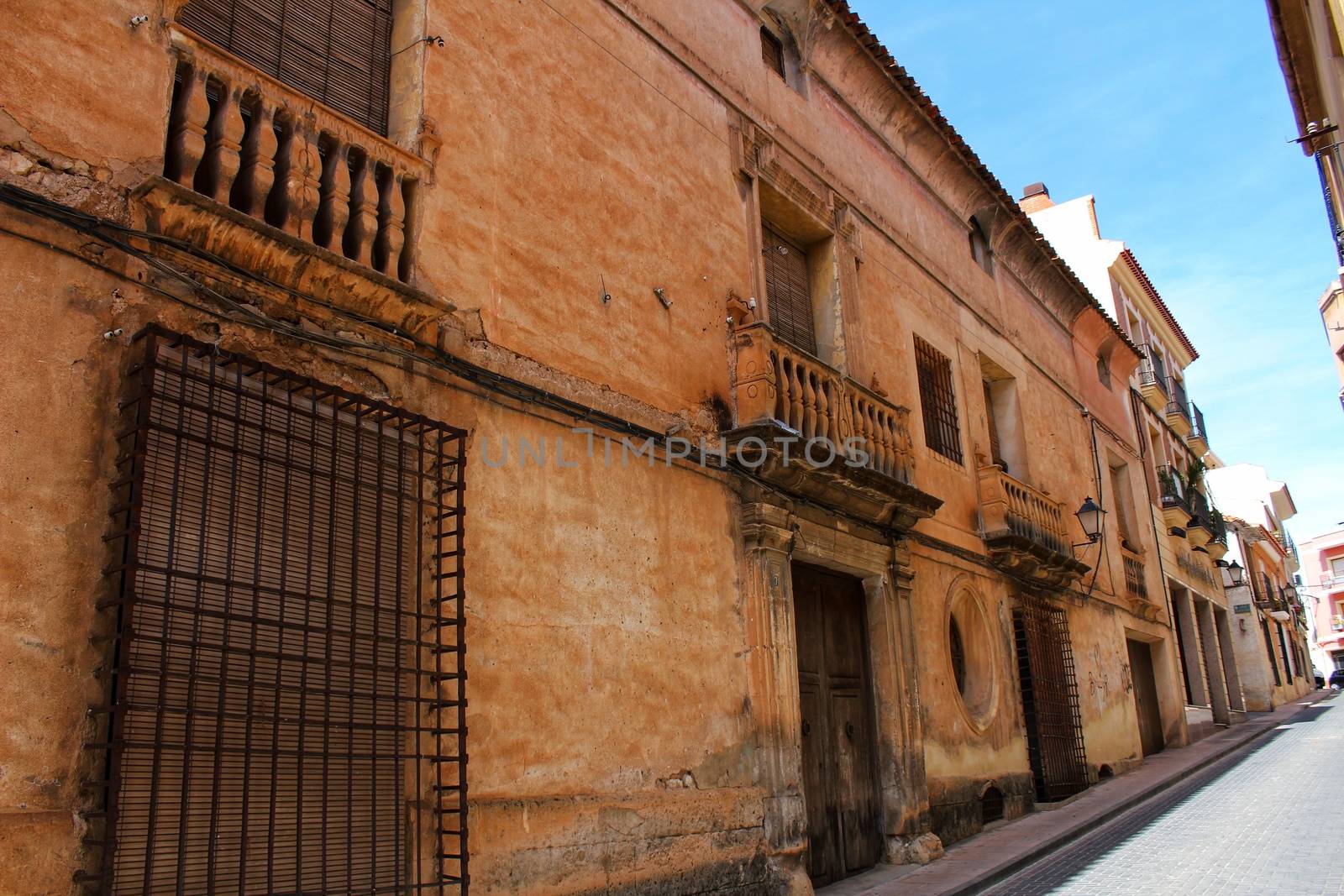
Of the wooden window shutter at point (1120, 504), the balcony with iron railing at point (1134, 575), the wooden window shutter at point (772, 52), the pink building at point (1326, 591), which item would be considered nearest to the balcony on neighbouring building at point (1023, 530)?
the balcony with iron railing at point (1134, 575)

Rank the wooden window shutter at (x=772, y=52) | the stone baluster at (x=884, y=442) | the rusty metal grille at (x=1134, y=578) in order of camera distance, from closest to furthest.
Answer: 1. the stone baluster at (x=884, y=442)
2. the wooden window shutter at (x=772, y=52)
3. the rusty metal grille at (x=1134, y=578)

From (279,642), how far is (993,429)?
1059 centimetres

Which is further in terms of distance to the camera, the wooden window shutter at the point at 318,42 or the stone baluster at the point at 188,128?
the wooden window shutter at the point at 318,42

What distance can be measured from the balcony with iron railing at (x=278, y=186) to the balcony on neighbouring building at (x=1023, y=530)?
25.4 ft

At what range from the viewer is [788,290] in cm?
934

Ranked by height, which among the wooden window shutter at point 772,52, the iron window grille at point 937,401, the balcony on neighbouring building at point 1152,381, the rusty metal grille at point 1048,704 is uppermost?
the balcony on neighbouring building at point 1152,381

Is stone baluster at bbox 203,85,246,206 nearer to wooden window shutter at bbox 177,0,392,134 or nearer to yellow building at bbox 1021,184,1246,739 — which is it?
wooden window shutter at bbox 177,0,392,134

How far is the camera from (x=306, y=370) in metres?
4.71

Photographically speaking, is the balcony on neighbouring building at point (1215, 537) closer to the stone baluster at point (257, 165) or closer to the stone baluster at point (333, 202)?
the stone baluster at point (333, 202)

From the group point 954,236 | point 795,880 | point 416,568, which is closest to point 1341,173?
point 954,236

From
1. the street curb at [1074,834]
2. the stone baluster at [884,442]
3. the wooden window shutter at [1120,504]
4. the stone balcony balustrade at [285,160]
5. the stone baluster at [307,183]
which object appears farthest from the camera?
the wooden window shutter at [1120,504]

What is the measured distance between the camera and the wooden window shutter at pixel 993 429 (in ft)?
42.1

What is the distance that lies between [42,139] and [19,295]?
63 cm

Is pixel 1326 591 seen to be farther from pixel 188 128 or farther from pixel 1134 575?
pixel 188 128
